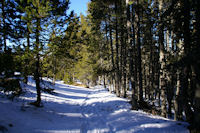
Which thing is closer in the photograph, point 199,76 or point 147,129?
point 199,76

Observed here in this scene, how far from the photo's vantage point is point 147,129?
466cm

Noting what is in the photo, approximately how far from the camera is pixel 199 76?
3.36 metres

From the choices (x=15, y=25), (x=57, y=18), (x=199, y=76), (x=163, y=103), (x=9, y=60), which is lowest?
(x=163, y=103)

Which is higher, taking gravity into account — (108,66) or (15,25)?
(15,25)

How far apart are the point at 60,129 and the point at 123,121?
303 cm

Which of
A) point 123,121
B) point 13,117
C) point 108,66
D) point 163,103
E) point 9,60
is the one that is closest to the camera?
point 9,60

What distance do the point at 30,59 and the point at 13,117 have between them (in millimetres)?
3125

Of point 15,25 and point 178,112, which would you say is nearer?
point 15,25

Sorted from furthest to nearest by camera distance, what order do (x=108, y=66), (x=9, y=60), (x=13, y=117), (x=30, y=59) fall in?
1. (x=108, y=66)
2. (x=30, y=59)
3. (x=13, y=117)
4. (x=9, y=60)

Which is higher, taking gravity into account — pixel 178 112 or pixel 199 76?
pixel 199 76

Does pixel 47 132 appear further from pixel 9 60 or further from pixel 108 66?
pixel 108 66

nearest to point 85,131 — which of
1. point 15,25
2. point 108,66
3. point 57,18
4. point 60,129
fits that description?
point 60,129

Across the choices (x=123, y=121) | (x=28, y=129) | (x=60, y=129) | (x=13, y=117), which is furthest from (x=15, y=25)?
(x=123, y=121)

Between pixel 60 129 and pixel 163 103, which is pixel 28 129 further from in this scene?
pixel 163 103
